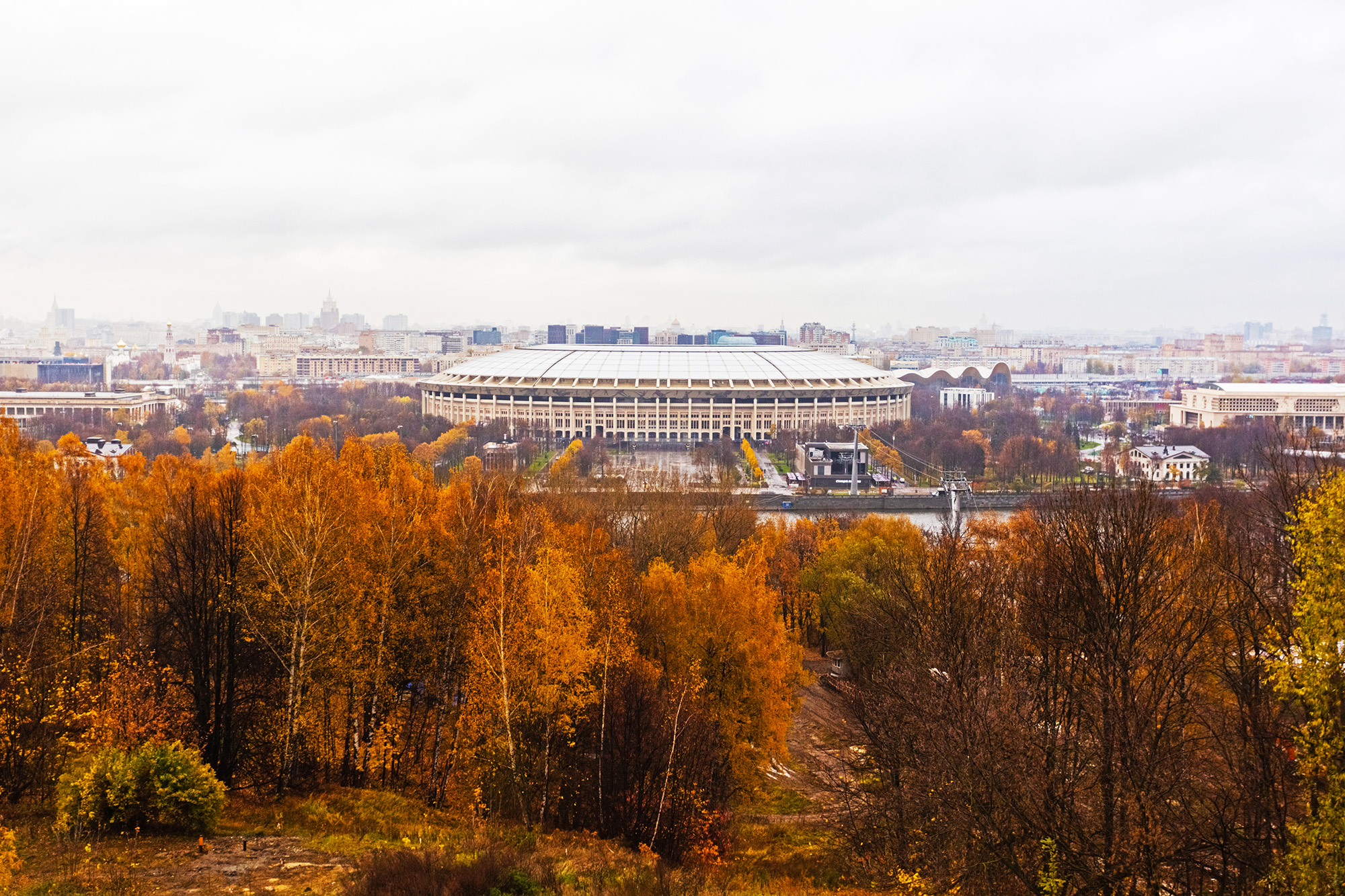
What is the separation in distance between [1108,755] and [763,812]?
19.5 feet

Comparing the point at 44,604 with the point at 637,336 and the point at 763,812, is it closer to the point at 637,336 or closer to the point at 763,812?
the point at 763,812

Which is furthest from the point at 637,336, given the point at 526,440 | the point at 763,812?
the point at 763,812

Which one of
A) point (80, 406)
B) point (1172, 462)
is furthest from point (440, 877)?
point (80, 406)

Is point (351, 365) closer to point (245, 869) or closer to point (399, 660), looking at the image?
point (399, 660)

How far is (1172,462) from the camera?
48781 mm

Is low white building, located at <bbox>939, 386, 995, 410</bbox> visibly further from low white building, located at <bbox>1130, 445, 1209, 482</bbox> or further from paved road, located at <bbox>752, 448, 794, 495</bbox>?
low white building, located at <bbox>1130, 445, 1209, 482</bbox>

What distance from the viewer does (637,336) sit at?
122438 millimetres

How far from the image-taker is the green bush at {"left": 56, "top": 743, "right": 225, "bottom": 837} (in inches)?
350

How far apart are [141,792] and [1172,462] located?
48.2m

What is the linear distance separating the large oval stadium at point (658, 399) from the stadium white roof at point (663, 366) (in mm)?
139

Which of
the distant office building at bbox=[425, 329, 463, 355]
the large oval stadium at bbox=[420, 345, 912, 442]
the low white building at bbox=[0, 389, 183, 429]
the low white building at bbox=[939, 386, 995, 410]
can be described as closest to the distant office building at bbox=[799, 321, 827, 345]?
the distant office building at bbox=[425, 329, 463, 355]

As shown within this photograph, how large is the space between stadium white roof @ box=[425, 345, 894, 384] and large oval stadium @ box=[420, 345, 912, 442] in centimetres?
14

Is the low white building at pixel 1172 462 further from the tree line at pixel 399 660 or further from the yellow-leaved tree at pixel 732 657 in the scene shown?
the tree line at pixel 399 660

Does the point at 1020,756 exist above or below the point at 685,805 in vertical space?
above
